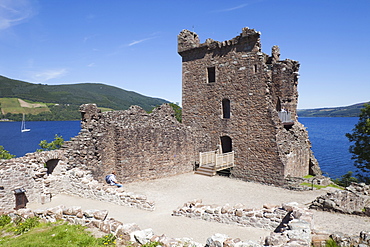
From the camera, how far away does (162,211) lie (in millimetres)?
12094

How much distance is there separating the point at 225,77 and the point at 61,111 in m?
134

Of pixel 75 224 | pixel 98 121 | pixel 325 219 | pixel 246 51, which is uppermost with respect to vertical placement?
pixel 246 51

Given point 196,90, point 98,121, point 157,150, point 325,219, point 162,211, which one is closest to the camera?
point 325,219

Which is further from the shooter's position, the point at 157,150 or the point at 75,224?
the point at 157,150

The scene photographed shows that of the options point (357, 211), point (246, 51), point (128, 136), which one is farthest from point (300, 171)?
point (128, 136)

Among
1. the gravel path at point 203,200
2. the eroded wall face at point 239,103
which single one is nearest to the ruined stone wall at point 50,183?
the gravel path at point 203,200

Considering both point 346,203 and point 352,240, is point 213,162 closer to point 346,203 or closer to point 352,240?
point 346,203

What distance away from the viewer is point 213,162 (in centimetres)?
2014

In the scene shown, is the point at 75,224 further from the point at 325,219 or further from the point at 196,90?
the point at 196,90

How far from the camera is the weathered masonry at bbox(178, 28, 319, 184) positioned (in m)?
17.9

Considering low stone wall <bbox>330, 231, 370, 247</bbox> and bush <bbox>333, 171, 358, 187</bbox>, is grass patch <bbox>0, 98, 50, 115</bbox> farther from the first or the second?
low stone wall <bbox>330, 231, 370, 247</bbox>

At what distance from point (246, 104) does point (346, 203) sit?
866cm

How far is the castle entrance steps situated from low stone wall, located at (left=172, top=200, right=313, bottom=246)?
7.75 meters

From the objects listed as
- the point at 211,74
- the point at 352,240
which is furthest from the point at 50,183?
the point at 211,74
